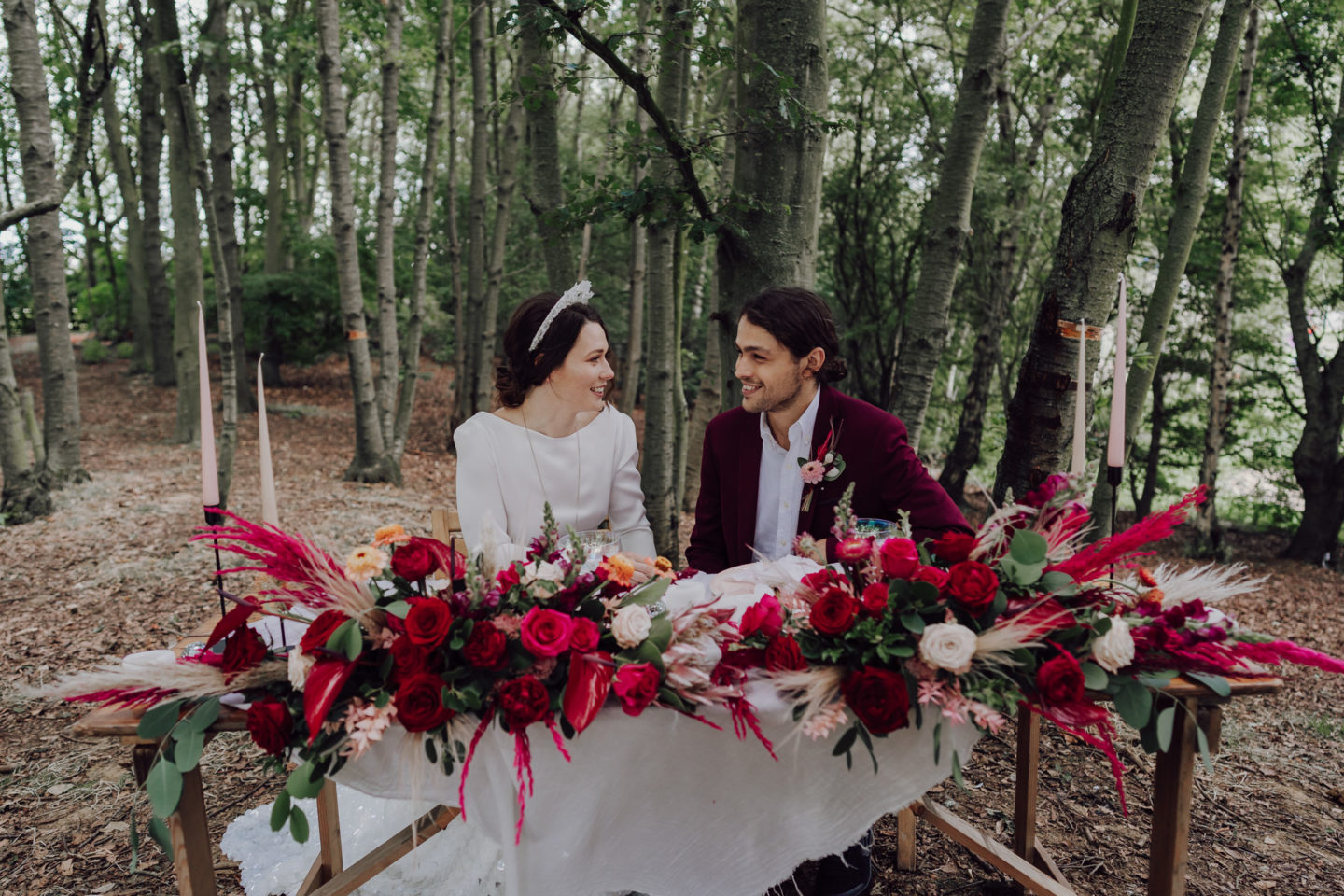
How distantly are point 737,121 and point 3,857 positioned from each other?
427 centimetres

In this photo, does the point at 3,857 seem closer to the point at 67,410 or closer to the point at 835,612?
the point at 835,612

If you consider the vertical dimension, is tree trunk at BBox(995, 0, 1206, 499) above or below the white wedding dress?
above

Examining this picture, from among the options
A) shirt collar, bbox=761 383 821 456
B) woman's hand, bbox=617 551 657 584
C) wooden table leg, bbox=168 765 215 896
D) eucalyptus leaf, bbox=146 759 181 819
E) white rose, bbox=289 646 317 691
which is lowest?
wooden table leg, bbox=168 765 215 896

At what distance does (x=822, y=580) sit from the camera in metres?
1.86

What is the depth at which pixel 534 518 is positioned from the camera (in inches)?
120

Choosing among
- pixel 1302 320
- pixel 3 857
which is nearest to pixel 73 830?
pixel 3 857

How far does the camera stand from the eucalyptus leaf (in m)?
1.61

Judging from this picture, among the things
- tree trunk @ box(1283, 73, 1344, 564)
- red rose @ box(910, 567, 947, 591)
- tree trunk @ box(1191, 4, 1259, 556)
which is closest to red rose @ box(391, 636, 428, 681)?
red rose @ box(910, 567, 947, 591)

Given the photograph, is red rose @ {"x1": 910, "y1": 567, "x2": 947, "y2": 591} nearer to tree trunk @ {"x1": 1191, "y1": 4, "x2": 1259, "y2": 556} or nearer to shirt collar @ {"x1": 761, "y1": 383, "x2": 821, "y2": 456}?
shirt collar @ {"x1": 761, "y1": 383, "x2": 821, "y2": 456}

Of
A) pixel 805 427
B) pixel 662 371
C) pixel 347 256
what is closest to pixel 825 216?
pixel 347 256

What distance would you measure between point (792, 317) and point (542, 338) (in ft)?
3.01

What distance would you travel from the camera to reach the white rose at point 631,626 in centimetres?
170

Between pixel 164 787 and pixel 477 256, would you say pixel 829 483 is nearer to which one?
pixel 164 787

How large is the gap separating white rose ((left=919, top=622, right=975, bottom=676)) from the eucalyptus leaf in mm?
1546
